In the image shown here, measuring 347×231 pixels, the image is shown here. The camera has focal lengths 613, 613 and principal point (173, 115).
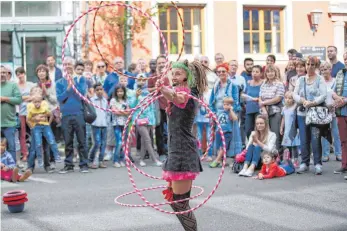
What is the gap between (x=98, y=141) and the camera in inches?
474

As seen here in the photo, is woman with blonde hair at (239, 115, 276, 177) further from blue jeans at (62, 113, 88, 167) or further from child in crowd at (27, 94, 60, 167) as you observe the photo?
child in crowd at (27, 94, 60, 167)

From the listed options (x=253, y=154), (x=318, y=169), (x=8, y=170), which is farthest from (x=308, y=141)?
(x=8, y=170)

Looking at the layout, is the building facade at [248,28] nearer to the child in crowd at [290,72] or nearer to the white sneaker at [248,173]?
the child in crowd at [290,72]

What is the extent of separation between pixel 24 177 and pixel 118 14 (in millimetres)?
9581

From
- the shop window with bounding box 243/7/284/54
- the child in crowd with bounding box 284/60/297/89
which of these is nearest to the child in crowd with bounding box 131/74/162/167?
the child in crowd with bounding box 284/60/297/89

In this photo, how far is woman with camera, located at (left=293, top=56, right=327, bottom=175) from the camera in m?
10.2

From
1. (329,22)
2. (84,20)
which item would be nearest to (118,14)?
(84,20)

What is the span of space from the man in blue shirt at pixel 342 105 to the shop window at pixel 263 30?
37.1ft

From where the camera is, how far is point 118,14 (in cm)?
1900

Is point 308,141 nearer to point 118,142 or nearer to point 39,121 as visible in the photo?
point 118,142

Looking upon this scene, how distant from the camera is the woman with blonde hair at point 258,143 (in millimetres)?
10500

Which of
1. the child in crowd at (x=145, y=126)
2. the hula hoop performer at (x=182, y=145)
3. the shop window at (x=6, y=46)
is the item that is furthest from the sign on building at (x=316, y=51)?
the hula hoop performer at (x=182, y=145)

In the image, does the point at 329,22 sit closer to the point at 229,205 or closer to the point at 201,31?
the point at 201,31

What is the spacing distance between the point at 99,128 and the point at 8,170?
225cm
